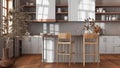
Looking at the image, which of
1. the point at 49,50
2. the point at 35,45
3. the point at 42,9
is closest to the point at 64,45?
the point at 49,50

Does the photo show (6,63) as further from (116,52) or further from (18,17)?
(116,52)

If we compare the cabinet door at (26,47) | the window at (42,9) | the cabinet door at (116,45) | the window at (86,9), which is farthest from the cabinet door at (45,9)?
the cabinet door at (116,45)

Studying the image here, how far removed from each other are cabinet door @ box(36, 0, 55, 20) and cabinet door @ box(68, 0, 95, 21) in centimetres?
76

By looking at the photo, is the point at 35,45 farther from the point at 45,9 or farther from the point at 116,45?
the point at 116,45

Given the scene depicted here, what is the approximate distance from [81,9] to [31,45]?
267 centimetres

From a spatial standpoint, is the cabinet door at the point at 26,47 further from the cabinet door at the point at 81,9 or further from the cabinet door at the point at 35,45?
the cabinet door at the point at 81,9

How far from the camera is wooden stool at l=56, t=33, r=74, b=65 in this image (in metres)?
7.17

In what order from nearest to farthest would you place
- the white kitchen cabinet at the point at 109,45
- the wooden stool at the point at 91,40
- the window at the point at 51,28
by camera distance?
the wooden stool at the point at 91,40 < the white kitchen cabinet at the point at 109,45 < the window at the point at 51,28

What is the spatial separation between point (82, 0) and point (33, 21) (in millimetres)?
2332

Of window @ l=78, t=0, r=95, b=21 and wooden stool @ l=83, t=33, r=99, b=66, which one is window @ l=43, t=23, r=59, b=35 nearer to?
window @ l=78, t=0, r=95, b=21

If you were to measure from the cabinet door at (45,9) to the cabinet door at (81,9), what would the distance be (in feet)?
2.49

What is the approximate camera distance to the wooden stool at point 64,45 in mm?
7168

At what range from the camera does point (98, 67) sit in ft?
22.0

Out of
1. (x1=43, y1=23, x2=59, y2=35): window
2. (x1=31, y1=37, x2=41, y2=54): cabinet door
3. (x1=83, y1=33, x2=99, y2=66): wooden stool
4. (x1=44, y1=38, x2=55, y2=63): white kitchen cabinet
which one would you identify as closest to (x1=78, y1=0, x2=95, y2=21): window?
(x1=43, y1=23, x2=59, y2=35): window
